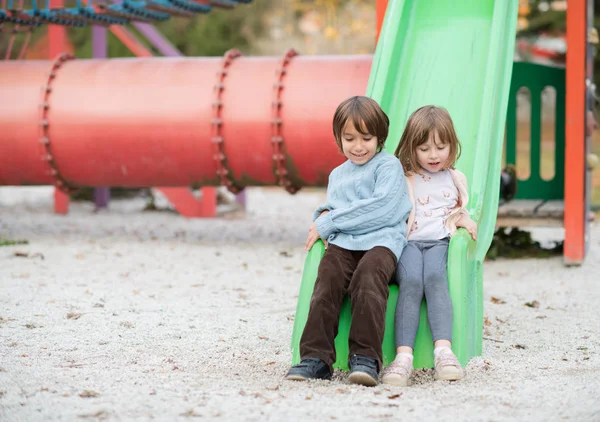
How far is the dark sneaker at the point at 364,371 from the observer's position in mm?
3441

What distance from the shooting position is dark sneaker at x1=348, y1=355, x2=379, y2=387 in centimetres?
344

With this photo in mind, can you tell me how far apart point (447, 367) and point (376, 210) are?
2.36 feet

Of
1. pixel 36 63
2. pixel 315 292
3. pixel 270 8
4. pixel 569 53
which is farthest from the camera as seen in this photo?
pixel 270 8

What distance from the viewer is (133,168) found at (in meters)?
7.35

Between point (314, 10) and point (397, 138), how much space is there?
14.2 metres

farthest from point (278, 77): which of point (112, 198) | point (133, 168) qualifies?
point (112, 198)

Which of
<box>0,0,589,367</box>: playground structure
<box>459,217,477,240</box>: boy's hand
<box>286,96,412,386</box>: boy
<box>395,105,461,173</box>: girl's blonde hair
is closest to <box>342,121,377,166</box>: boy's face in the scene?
<box>286,96,412,386</box>: boy

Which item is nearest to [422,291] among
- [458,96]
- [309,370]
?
[309,370]

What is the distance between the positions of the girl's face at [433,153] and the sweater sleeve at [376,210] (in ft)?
0.51

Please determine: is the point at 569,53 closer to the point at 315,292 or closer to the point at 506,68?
the point at 506,68

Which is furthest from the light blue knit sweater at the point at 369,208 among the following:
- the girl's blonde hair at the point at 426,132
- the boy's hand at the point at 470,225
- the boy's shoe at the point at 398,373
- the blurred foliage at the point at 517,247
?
the blurred foliage at the point at 517,247

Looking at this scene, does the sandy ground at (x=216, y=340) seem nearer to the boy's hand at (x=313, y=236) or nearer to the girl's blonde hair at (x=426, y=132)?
the boy's hand at (x=313, y=236)

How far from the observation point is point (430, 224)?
12.9 feet

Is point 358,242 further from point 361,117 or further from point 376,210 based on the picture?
point 361,117
